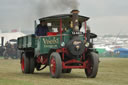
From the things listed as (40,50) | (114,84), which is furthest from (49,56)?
(114,84)

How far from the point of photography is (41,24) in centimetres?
1288

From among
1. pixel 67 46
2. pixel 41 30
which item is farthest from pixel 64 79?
pixel 41 30

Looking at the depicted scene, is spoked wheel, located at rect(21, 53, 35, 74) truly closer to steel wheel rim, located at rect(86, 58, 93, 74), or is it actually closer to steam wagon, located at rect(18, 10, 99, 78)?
steam wagon, located at rect(18, 10, 99, 78)

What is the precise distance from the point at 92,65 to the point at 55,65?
1.34 meters

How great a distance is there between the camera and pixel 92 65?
11.3 m

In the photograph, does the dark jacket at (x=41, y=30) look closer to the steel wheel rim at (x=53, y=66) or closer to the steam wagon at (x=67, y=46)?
the steam wagon at (x=67, y=46)

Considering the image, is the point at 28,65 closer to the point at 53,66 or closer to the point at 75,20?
the point at 53,66

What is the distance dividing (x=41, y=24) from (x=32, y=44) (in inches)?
35.4

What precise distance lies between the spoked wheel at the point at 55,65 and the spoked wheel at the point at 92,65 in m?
1.22

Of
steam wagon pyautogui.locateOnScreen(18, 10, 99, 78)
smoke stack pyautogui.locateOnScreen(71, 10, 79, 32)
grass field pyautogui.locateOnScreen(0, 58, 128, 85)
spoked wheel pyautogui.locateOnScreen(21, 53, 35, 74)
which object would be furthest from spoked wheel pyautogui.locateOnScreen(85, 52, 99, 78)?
spoked wheel pyautogui.locateOnScreen(21, 53, 35, 74)

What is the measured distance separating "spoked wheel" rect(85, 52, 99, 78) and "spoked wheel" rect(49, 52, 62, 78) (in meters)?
1.22

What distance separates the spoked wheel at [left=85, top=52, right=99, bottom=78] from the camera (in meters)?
11.2

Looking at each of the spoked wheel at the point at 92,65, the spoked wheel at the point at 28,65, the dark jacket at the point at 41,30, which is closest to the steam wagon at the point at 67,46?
the spoked wheel at the point at 92,65

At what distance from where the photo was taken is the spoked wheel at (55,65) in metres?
10.7
